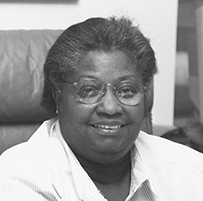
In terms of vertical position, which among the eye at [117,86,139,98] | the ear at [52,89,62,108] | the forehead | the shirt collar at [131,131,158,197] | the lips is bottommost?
the shirt collar at [131,131,158,197]

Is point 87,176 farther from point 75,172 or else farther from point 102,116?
point 102,116

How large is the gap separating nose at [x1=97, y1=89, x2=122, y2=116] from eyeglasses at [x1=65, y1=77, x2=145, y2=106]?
0.04 feet

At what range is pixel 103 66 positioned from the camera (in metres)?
1.43

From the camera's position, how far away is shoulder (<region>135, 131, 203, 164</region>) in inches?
65.3

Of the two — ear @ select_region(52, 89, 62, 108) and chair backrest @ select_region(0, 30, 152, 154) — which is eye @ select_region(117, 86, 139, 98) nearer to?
ear @ select_region(52, 89, 62, 108)

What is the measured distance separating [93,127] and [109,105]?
0.08 meters

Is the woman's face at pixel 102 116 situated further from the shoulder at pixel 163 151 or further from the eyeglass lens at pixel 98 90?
the shoulder at pixel 163 151

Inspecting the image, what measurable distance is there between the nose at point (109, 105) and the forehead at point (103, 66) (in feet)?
0.15

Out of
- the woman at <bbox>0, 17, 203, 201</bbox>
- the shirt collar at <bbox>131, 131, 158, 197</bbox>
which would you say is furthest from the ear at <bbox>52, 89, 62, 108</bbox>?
the shirt collar at <bbox>131, 131, 158, 197</bbox>

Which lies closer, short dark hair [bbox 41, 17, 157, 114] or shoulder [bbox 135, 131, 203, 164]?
short dark hair [bbox 41, 17, 157, 114]

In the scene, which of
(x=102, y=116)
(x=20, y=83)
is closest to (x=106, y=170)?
(x=102, y=116)

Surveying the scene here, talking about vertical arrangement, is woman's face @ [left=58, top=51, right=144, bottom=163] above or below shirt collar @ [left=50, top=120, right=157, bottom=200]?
above

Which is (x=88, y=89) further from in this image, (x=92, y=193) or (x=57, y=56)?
(x=92, y=193)

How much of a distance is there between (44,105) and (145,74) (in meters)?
0.33
